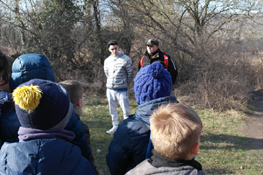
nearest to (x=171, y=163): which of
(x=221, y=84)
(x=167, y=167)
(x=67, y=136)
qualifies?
(x=167, y=167)

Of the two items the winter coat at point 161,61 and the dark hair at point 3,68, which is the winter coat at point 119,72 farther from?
the dark hair at point 3,68

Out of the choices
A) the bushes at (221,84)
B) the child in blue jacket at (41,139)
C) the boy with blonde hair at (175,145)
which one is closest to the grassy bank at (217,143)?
the bushes at (221,84)

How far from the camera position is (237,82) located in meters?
6.38

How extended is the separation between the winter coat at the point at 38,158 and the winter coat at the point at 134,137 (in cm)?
52

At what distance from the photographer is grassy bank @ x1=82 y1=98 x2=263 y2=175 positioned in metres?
3.47

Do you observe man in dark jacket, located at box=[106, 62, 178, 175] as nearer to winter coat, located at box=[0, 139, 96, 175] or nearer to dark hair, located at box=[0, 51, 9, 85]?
winter coat, located at box=[0, 139, 96, 175]

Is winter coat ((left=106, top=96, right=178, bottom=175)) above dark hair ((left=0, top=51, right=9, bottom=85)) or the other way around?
the other way around

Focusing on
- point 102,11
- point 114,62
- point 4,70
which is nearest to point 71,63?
point 102,11

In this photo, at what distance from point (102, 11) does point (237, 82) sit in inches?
264

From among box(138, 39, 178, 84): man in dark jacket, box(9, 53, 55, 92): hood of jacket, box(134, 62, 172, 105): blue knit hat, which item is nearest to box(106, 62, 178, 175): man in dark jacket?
box(134, 62, 172, 105): blue knit hat

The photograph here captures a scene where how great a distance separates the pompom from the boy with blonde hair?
28.6 inches

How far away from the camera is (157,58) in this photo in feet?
13.8

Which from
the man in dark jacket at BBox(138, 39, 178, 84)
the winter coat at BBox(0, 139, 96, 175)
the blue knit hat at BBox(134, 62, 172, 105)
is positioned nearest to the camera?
the winter coat at BBox(0, 139, 96, 175)

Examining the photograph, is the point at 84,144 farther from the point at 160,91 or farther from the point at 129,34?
the point at 129,34
